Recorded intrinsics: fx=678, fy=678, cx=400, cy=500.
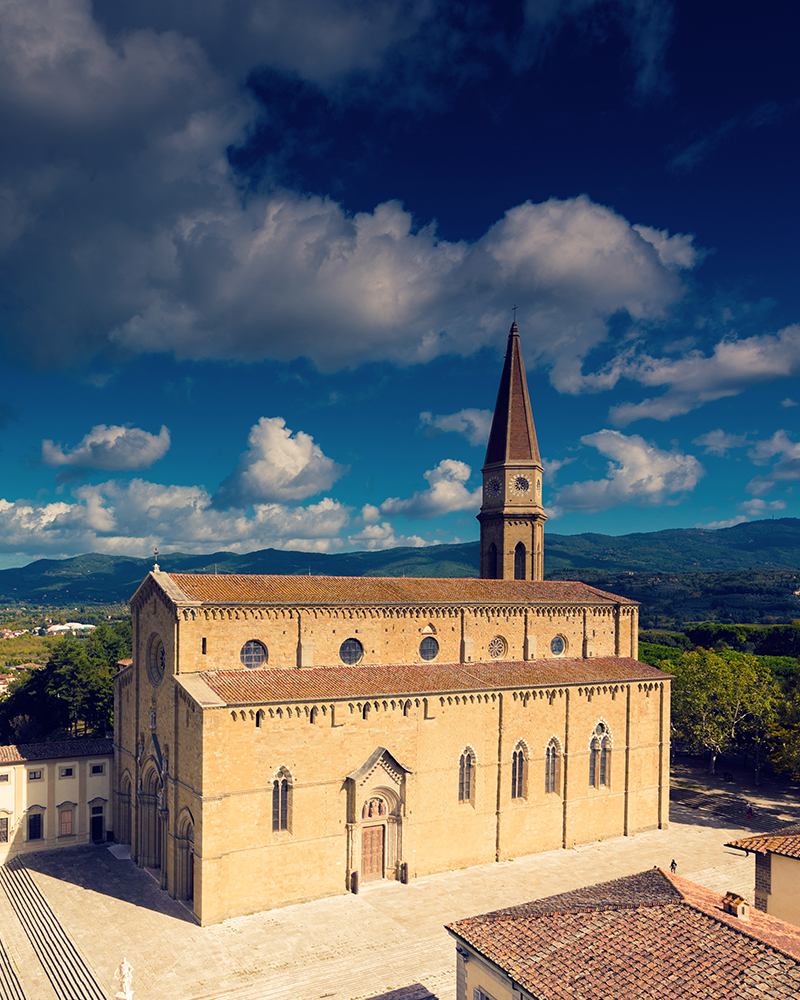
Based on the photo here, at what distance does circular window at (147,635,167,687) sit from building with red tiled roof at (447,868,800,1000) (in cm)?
2093

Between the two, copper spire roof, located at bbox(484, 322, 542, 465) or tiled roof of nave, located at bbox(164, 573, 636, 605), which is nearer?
tiled roof of nave, located at bbox(164, 573, 636, 605)

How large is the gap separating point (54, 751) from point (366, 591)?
2065 cm

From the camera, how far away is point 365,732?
32.9 metres

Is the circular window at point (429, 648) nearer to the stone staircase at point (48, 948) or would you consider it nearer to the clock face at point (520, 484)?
the clock face at point (520, 484)

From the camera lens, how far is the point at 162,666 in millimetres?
34375

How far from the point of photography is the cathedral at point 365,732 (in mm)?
30062

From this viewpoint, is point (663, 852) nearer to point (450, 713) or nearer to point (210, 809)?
point (450, 713)

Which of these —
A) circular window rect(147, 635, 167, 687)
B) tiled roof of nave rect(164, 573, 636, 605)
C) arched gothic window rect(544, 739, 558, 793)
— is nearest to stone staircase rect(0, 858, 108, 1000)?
circular window rect(147, 635, 167, 687)

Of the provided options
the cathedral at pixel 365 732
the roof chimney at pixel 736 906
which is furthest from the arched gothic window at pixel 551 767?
the roof chimney at pixel 736 906

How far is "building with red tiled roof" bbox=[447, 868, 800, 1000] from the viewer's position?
15234 millimetres

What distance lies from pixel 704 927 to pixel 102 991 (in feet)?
67.1

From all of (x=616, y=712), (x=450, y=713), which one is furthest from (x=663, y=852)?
(x=450, y=713)

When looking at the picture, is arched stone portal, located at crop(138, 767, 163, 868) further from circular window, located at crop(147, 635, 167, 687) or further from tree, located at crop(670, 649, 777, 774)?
tree, located at crop(670, 649, 777, 774)

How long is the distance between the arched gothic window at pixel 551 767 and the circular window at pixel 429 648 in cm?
839
